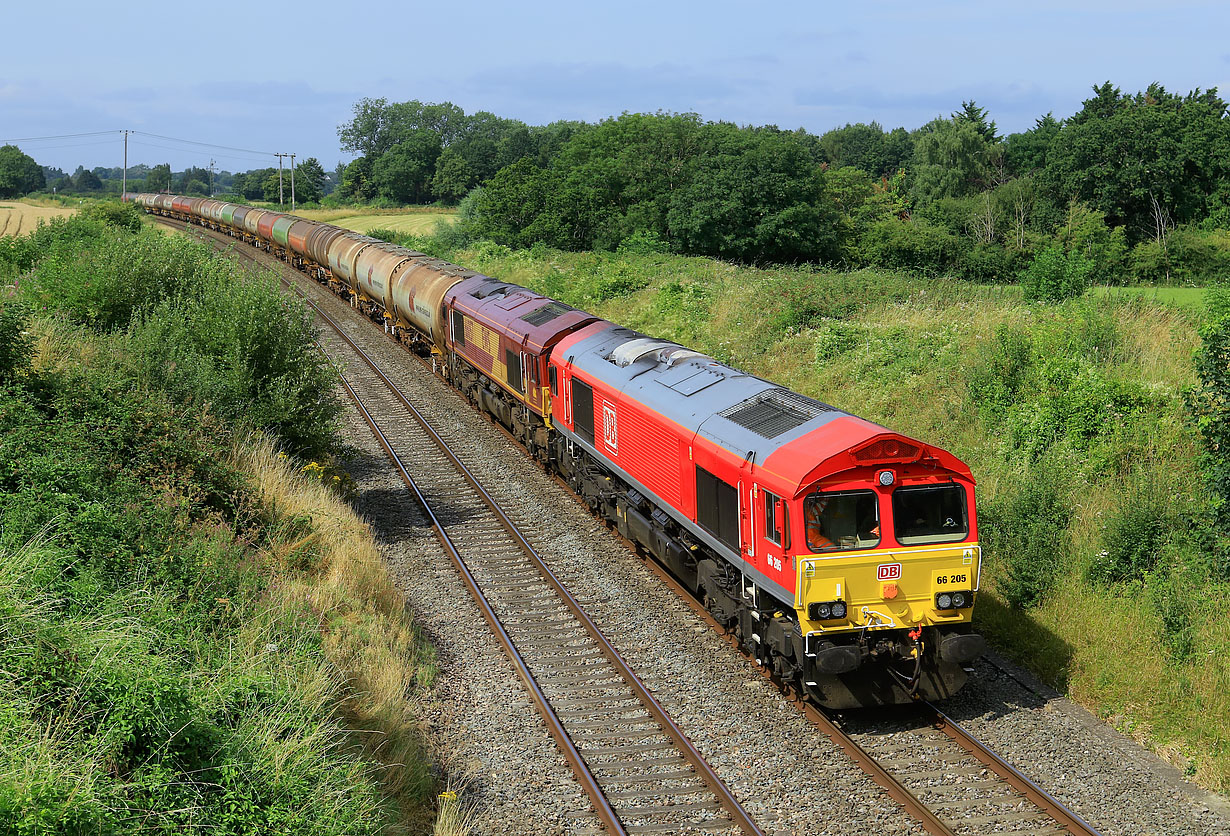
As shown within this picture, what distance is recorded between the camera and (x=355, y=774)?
867cm

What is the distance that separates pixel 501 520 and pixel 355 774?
10309 mm

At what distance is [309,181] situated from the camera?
114375 mm

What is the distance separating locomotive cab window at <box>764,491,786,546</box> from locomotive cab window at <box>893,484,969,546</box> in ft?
4.32

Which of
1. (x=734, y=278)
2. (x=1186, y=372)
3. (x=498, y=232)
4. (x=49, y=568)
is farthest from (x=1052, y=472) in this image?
(x=498, y=232)

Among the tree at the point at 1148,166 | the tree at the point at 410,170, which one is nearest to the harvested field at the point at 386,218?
the tree at the point at 410,170

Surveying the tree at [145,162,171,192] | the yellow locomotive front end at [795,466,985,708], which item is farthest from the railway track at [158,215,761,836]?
the tree at [145,162,171,192]

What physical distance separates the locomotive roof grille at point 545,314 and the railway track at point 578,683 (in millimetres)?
3905

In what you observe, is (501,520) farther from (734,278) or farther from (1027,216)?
(1027,216)

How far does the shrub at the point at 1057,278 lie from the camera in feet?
76.1

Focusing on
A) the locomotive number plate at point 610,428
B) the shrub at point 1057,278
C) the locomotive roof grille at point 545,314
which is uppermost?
the shrub at point 1057,278

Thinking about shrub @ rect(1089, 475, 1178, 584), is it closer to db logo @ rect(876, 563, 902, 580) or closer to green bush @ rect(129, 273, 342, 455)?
db logo @ rect(876, 563, 902, 580)

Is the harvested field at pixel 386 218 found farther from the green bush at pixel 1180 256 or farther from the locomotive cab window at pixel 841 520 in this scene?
the locomotive cab window at pixel 841 520

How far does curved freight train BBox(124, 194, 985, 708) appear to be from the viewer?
35.1 feet

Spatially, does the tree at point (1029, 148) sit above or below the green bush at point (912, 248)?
above
